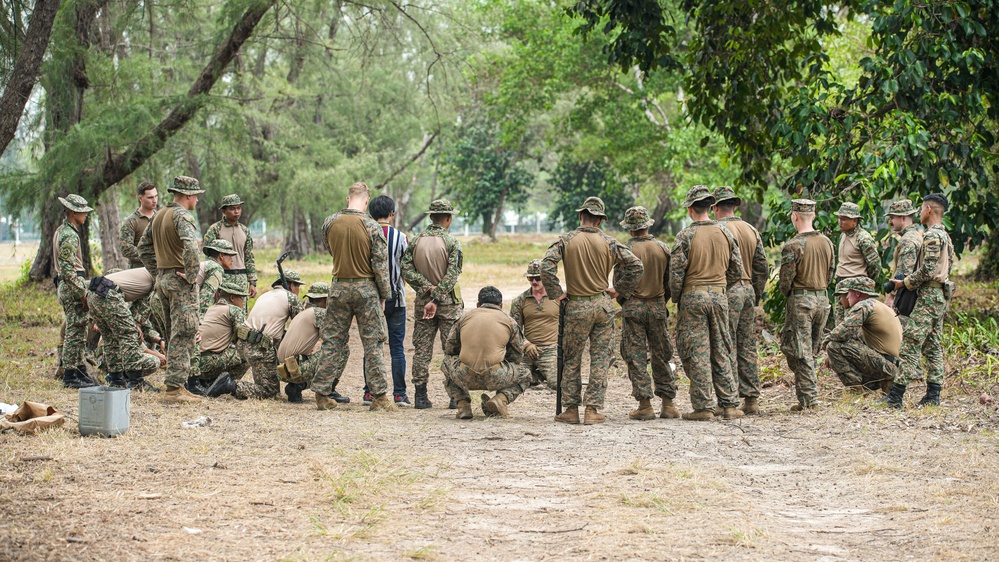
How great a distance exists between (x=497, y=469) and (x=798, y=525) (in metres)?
2.13

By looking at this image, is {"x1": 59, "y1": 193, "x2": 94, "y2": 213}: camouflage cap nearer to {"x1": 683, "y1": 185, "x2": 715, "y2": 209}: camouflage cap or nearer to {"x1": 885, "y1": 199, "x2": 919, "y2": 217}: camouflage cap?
{"x1": 683, "y1": 185, "x2": 715, "y2": 209}: camouflage cap

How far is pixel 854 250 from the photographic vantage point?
10219 mm

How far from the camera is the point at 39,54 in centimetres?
971

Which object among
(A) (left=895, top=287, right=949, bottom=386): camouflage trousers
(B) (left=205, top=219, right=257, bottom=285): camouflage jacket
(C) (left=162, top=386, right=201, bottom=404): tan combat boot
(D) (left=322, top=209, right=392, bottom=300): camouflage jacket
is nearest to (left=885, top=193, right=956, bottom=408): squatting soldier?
(A) (left=895, top=287, right=949, bottom=386): camouflage trousers

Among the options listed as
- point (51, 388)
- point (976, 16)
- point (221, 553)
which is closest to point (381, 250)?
point (51, 388)

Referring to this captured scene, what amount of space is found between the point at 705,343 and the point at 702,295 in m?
0.44

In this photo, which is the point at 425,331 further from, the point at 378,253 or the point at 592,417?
the point at 592,417

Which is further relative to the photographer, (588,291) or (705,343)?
(705,343)

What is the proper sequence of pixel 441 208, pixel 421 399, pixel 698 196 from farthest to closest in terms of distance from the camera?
pixel 421 399 < pixel 441 208 < pixel 698 196

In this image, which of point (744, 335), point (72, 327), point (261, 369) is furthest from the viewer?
point (261, 369)

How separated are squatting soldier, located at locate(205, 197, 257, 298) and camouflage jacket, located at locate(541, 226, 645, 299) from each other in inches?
152

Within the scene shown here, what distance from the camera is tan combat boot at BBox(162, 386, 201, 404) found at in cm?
890

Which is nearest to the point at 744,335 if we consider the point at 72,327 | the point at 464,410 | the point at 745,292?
the point at 745,292

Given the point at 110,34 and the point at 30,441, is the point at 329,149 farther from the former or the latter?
the point at 30,441
